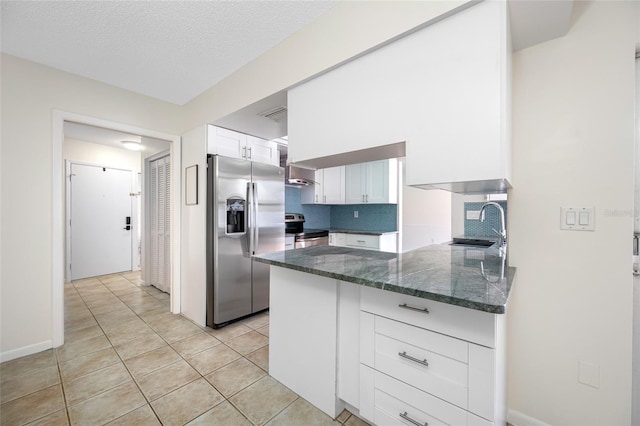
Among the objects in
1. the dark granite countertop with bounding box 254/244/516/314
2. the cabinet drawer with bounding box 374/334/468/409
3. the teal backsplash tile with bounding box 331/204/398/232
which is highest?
the teal backsplash tile with bounding box 331/204/398/232

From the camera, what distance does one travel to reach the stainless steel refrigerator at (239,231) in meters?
2.80

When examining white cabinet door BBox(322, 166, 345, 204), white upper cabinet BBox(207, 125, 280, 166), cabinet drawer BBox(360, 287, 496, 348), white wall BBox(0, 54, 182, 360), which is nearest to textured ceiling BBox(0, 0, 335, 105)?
white wall BBox(0, 54, 182, 360)

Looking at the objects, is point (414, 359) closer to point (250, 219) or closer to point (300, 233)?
point (250, 219)

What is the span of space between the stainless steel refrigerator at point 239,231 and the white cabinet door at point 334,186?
57.2 inches

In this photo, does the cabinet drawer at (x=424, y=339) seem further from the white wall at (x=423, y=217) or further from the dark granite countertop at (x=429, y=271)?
the white wall at (x=423, y=217)

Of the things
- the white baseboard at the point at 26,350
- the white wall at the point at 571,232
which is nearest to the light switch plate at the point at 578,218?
the white wall at the point at 571,232

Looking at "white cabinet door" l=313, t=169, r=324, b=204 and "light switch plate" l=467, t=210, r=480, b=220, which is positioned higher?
"white cabinet door" l=313, t=169, r=324, b=204

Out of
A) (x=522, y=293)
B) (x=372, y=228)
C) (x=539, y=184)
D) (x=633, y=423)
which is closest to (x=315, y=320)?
(x=522, y=293)

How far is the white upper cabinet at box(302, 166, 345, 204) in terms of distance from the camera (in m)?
4.60

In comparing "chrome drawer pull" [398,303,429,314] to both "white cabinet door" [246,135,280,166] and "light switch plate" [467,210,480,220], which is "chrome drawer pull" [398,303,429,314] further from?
"white cabinet door" [246,135,280,166]

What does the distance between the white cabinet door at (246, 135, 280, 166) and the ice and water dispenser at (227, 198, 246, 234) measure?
61cm

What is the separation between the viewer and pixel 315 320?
166cm

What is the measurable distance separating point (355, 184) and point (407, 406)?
3507mm

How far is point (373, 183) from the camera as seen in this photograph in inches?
169
